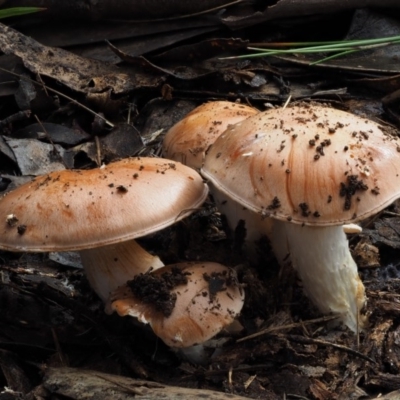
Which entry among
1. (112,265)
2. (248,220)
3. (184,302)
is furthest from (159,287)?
(248,220)

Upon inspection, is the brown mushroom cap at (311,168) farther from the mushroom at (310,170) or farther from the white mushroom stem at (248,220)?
the white mushroom stem at (248,220)

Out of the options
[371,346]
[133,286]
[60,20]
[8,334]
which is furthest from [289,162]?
[60,20]

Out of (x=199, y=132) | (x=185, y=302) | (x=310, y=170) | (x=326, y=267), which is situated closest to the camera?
(x=310, y=170)

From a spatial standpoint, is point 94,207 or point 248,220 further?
point 248,220

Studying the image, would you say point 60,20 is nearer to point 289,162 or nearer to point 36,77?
point 36,77

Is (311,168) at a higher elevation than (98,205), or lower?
higher

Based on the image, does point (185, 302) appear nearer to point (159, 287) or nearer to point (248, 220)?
point (159, 287)
